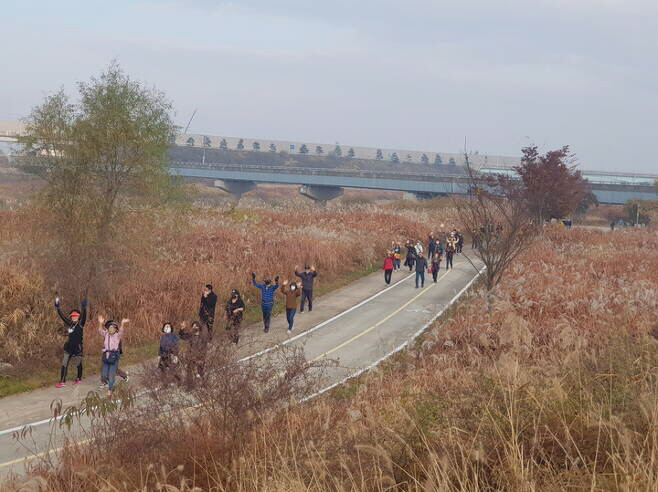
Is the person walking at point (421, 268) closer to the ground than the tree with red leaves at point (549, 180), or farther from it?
closer to the ground

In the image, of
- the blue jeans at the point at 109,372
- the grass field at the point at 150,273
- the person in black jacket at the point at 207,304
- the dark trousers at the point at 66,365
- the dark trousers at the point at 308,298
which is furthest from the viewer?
the dark trousers at the point at 308,298

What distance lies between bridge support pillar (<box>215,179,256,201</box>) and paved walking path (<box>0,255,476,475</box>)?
225ft

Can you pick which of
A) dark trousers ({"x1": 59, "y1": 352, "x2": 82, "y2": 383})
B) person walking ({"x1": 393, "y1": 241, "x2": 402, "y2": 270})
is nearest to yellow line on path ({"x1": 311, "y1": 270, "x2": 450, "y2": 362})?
person walking ({"x1": 393, "y1": 241, "x2": 402, "y2": 270})

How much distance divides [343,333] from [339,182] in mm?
67370

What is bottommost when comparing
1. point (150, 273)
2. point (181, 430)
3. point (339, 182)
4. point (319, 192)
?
point (150, 273)

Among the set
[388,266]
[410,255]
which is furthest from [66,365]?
[410,255]

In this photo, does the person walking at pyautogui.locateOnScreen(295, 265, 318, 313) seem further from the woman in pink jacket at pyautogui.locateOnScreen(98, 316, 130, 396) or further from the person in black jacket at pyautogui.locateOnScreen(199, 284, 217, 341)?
the woman in pink jacket at pyautogui.locateOnScreen(98, 316, 130, 396)

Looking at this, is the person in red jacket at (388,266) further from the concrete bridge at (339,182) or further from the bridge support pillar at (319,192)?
the bridge support pillar at (319,192)

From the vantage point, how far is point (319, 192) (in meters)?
89.4

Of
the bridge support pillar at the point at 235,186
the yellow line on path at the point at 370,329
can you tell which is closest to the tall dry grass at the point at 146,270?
the yellow line on path at the point at 370,329

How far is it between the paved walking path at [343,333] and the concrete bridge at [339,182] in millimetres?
51359

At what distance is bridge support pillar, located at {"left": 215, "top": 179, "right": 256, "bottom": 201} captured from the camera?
313 ft

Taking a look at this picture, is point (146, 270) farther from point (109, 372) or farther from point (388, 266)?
point (388, 266)

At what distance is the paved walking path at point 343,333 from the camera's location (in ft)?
38.9
